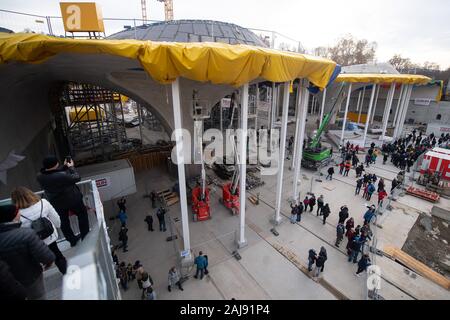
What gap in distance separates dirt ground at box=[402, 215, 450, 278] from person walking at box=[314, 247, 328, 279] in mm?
4435

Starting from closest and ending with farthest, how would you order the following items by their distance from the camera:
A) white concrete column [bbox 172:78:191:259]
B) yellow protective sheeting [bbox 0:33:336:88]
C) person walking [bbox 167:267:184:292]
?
yellow protective sheeting [bbox 0:33:336:88] → white concrete column [bbox 172:78:191:259] → person walking [bbox 167:267:184:292]

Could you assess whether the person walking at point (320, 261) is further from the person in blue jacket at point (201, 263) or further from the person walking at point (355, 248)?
the person in blue jacket at point (201, 263)

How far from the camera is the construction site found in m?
5.76

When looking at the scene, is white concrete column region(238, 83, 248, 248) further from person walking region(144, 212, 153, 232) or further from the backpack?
the backpack

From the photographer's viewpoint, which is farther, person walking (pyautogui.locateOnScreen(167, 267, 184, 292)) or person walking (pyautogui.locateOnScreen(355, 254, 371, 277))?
person walking (pyautogui.locateOnScreen(355, 254, 371, 277))

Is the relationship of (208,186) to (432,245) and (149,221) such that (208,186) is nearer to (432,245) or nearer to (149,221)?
(149,221)

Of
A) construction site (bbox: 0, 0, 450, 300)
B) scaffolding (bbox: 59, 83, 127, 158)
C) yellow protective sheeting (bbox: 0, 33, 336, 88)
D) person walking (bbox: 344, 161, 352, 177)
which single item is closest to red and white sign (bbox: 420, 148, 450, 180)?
construction site (bbox: 0, 0, 450, 300)

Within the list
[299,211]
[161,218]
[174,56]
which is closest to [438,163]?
[299,211]

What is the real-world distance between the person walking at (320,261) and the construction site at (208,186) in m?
0.21

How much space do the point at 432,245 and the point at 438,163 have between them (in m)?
8.70

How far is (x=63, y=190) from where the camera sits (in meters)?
4.32
